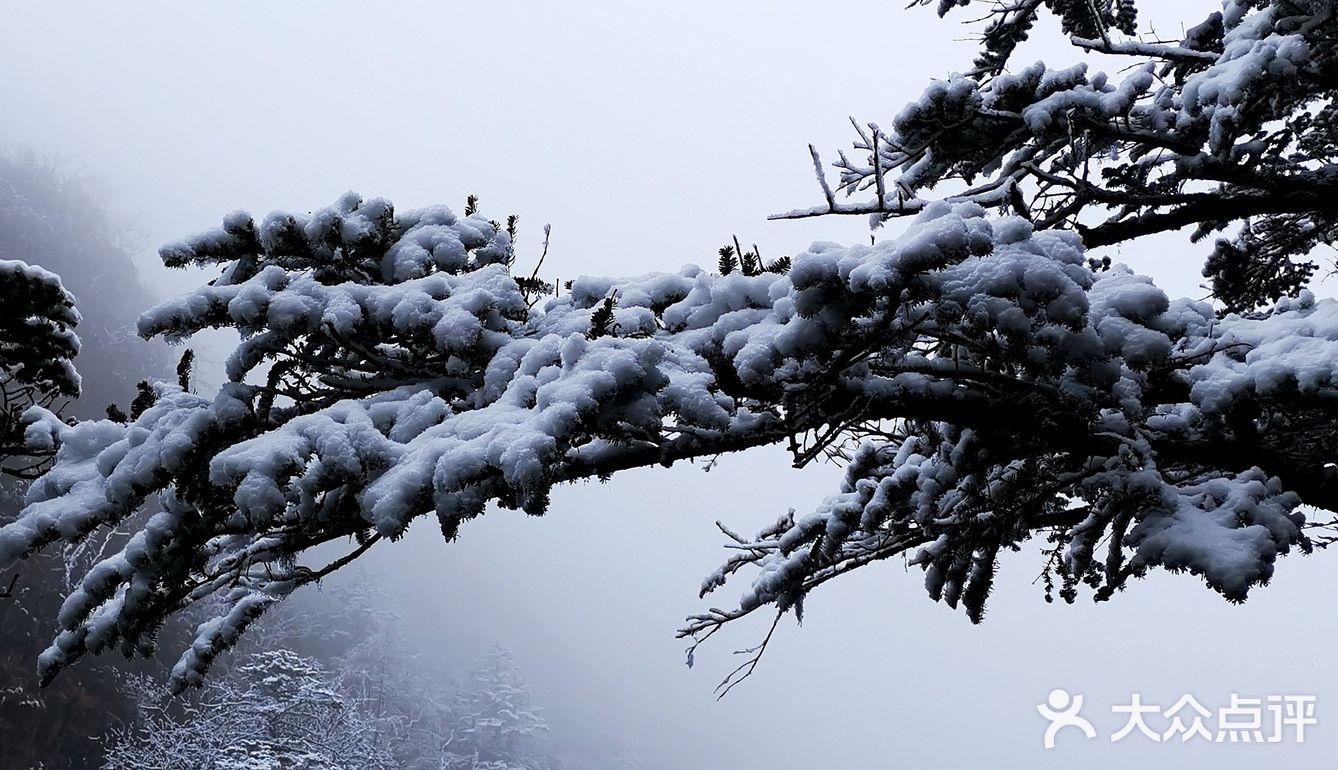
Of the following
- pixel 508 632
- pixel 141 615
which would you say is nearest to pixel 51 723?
pixel 141 615

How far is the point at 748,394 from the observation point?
8.00 ft

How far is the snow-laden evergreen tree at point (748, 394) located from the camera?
209cm

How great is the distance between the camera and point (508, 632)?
5531 cm

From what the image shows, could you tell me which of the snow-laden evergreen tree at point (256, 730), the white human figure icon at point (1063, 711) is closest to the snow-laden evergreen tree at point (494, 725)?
the snow-laden evergreen tree at point (256, 730)

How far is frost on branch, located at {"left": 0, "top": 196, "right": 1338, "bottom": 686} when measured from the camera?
2074 mm

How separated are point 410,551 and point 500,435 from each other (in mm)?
51644

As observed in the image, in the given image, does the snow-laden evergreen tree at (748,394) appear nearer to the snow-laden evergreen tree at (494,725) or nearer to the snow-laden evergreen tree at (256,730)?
the snow-laden evergreen tree at (256,730)

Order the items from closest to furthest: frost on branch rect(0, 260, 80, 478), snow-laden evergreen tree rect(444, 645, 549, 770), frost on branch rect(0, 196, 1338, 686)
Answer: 1. frost on branch rect(0, 196, 1338, 686)
2. frost on branch rect(0, 260, 80, 478)
3. snow-laden evergreen tree rect(444, 645, 549, 770)

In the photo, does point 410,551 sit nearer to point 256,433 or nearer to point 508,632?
point 508,632

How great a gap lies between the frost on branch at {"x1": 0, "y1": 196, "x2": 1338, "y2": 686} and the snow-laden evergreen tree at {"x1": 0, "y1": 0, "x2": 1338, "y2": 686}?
0.4 inches

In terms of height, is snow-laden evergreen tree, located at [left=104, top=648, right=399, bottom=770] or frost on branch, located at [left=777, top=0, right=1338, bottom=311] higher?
frost on branch, located at [left=777, top=0, right=1338, bottom=311]

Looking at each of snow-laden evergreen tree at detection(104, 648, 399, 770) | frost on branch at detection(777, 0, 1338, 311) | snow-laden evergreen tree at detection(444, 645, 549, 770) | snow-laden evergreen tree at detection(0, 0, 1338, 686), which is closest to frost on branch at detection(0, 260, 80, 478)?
snow-laden evergreen tree at detection(0, 0, 1338, 686)

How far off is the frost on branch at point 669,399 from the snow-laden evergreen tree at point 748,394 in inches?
0.4

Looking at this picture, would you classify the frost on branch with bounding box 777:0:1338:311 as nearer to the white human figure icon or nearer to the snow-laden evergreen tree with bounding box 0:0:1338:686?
the snow-laden evergreen tree with bounding box 0:0:1338:686
